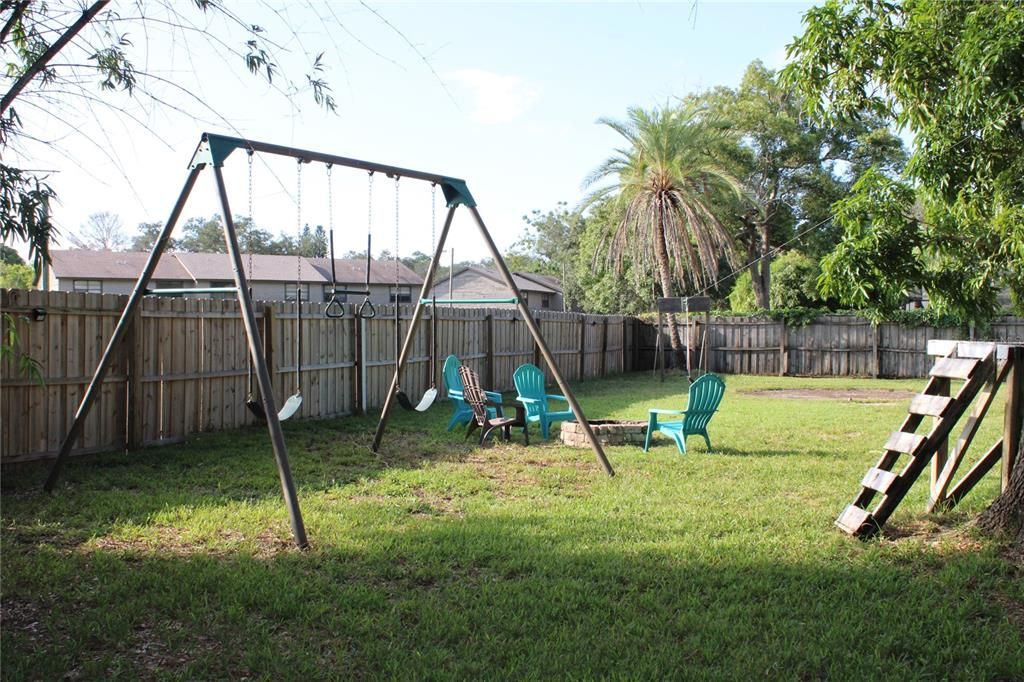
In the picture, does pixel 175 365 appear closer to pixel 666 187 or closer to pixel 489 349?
pixel 489 349

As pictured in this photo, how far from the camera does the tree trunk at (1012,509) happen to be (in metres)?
5.04

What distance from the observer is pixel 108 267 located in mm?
36656

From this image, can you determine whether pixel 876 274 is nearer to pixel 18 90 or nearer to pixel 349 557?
pixel 349 557

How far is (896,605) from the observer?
13.7 feet

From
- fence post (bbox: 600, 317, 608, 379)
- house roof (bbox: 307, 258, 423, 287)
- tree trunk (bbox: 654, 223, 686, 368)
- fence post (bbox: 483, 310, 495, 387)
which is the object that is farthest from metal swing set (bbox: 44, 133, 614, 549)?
house roof (bbox: 307, 258, 423, 287)

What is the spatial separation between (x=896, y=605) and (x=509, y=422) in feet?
19.3

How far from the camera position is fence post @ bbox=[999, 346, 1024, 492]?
18.2 feet

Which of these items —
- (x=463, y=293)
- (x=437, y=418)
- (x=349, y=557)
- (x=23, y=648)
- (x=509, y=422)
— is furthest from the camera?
(x=463, y=293)

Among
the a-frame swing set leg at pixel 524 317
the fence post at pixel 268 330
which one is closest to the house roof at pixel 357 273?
the fence post at pixel 268 330

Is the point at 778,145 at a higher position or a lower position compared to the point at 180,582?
higher

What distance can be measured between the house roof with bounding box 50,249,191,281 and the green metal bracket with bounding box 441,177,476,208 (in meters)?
29.9

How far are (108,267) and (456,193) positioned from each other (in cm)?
3391

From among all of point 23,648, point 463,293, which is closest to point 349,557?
point 23,648

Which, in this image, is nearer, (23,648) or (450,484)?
(23,648)
